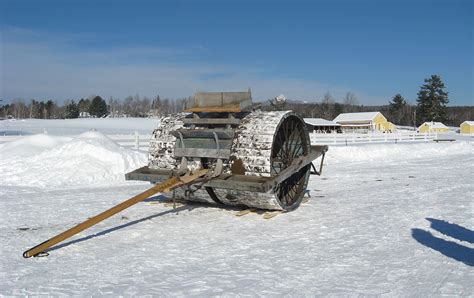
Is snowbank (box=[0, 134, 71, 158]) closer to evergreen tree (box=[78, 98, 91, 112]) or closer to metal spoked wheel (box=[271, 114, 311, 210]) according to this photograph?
metal spoked wheel (box=[271, 114, 311, 210])

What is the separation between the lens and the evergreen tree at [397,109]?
123062mm

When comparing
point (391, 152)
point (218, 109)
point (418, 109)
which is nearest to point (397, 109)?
point (418, 109)

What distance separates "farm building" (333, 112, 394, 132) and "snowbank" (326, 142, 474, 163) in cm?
5203

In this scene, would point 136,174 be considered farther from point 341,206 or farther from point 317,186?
point 317,186

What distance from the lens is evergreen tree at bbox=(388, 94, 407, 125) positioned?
4845 inches

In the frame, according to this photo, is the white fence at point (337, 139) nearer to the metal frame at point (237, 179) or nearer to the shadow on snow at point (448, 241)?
the metal frame at point (237, 179)

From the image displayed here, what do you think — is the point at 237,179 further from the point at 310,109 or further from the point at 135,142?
the point at 310,109

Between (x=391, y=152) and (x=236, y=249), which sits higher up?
(x=391, y=152)

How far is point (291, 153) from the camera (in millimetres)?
10016

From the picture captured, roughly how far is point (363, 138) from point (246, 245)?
2985cm

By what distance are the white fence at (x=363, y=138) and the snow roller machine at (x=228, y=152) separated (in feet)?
67.9

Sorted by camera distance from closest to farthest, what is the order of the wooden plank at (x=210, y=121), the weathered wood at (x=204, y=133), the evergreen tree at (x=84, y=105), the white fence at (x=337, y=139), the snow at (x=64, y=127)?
the weathered wood at (x=204, y=133) → the wooden plank at (x=210, y=121) → the white fence at (x=337, y=139) → the snow at (x=64, y=127) → the evergreen tree at (x=84, y=105)

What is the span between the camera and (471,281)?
17.1 feet

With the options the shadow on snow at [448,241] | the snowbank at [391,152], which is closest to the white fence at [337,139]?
the snowbank at [391,152]
